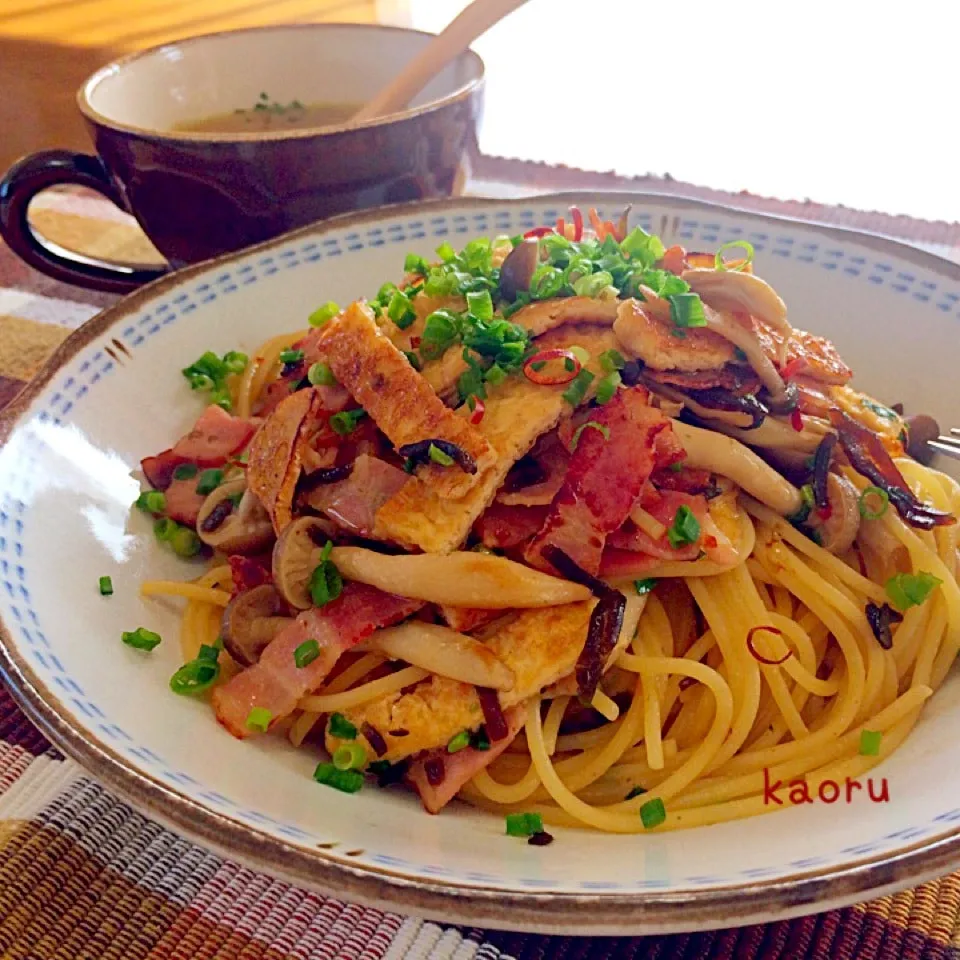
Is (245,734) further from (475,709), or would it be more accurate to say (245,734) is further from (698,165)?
(698,165)

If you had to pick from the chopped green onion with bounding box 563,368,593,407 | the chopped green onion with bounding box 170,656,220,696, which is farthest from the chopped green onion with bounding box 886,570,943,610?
the chopped green onion with bounding box 170,656,220,696

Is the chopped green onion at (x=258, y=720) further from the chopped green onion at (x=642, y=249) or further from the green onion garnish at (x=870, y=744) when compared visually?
the chopped green onion at (x=642, y=249)

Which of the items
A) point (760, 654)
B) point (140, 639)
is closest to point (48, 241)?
point (140, 639)

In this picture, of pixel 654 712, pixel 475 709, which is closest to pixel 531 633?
pixel 475 709

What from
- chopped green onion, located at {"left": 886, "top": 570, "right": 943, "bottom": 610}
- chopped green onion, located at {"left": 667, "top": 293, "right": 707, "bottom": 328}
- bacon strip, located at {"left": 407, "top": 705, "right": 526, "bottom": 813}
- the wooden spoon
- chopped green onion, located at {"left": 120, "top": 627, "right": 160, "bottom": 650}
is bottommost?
bacon strip, located at {"left": 407, "top": 705, "right": 526, "bottom": 813}

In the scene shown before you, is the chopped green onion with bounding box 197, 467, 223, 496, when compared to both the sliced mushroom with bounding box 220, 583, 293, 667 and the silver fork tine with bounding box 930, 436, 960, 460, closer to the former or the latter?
the sliced mushroom with bounding box 220, 583, 293, 667

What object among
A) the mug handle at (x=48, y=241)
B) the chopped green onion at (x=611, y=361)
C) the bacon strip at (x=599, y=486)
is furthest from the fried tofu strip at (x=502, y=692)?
the mug handle at (x=48, y=241)

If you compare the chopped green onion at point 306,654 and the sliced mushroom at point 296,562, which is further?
the sliced mushroom at point 296,562
